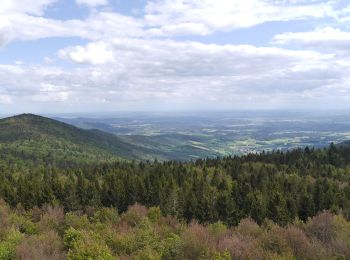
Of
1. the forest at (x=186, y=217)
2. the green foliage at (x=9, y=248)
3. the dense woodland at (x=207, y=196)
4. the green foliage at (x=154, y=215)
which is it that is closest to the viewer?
the green foliage at (x=9, y=248)

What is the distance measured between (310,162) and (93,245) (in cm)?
15079

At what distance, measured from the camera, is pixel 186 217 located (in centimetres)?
8744

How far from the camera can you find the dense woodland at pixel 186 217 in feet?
111

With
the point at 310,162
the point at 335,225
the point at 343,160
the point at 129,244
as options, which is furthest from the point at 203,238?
the point at 343,160

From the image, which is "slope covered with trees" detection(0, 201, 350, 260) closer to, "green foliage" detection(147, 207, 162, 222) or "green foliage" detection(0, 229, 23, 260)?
"green foliage" detection(0, 229, 23, 260)

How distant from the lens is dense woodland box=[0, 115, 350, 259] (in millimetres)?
33969

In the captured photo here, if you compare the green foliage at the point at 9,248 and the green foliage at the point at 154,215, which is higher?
the green foliage at the point at 9,248

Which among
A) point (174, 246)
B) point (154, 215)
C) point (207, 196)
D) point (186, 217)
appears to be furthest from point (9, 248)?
point (207, 196)

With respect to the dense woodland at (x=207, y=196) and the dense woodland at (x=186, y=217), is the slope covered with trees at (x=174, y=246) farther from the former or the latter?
the dense woodland at (x=207, y=196)

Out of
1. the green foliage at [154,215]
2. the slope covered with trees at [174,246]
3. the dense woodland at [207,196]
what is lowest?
the dense woodland at [207,196]

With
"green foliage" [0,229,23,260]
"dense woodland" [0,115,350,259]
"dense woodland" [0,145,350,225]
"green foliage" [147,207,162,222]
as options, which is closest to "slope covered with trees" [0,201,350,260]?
"green foliage" [0,229,23,260]

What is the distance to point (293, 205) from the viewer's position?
83.8m

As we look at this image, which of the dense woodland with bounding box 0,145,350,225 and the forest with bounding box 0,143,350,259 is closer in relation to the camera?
the forest with bounding box 0,143,350,259

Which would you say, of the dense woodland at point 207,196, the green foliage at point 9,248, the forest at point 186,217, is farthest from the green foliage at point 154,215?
the green foliage at point 9,248
